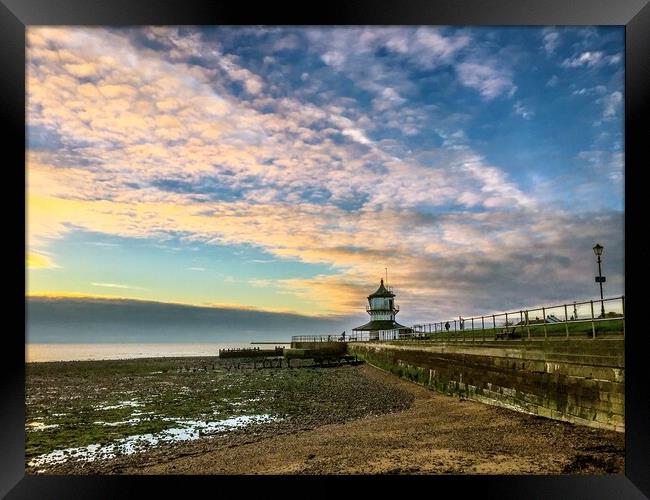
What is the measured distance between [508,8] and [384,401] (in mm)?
13955

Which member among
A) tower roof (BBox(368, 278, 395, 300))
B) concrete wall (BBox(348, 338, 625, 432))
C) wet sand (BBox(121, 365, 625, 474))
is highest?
tower roof (BBox(368, 278, 395, 300))

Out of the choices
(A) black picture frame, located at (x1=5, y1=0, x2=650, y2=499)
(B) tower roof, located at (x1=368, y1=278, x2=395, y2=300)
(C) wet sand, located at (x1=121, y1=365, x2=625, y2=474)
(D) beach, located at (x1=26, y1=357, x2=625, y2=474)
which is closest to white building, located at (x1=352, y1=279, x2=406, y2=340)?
(B) tower roof, located at (x1=368, y1=278, x2=395, y2=300)

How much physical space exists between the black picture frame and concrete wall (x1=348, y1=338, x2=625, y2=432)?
3.33m

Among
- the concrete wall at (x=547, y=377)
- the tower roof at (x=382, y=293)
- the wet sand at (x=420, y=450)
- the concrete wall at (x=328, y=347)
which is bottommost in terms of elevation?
the concrete wall at (x=328, y=347)

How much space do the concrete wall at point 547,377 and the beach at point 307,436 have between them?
12.5 inches

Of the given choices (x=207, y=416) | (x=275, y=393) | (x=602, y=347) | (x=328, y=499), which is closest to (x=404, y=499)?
(x=328, y=499)

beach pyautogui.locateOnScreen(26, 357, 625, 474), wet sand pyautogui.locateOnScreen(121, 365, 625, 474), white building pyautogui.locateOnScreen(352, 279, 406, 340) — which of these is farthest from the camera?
white building pyautogui.locateOnScreen(352, 279, 406, 340)

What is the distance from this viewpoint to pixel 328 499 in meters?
4.63

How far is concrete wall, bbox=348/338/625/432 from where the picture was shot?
7.65 m

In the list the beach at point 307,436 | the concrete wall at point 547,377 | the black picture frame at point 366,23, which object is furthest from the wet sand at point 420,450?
the black picture frame at point 366,23

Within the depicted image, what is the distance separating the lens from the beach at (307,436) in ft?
25.7

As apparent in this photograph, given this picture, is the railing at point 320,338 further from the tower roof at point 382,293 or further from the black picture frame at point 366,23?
the black picture frame at point 366,23

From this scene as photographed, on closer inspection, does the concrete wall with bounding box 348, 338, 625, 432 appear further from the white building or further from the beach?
the white building

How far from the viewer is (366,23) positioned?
4.66m
